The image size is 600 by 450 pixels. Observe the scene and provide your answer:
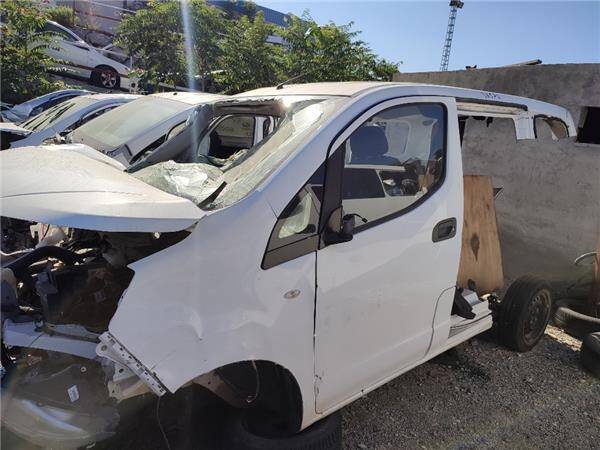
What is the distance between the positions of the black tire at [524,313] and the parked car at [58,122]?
5.97 metres

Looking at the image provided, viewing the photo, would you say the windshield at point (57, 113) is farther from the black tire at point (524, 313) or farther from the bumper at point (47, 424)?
the black tire at point (524, 313)

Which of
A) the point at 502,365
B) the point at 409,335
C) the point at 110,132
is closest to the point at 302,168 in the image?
the point at 409,335

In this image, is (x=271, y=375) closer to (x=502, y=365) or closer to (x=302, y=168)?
(x=302, y=168)

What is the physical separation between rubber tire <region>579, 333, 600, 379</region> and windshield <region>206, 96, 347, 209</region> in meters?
2.89

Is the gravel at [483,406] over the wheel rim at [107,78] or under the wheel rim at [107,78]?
under

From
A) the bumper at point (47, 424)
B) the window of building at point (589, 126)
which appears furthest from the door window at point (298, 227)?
the window of building at point (589, 126)

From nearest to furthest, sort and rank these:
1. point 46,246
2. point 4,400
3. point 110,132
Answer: point 4,400 < point 46,246 < point 110,132

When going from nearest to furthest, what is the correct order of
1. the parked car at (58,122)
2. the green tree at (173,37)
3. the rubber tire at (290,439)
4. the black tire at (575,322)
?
the rubber tire at (290,439)
the black tire at (575,322)
the parked car at (58,122)
the green tree at (173,37)

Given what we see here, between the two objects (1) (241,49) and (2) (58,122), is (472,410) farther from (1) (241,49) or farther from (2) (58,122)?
(1) (241,49)

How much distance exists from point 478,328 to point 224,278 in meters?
2.24

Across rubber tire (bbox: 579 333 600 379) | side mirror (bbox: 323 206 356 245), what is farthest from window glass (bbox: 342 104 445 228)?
rubber tire (bbox: 579 333 600 379)

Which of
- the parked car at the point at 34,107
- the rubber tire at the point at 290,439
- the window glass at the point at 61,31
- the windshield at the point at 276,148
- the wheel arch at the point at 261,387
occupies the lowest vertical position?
the rubber tire at the point at 290,439

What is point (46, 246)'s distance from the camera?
8.77 feet

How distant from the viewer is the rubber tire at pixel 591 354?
3.65 metres
